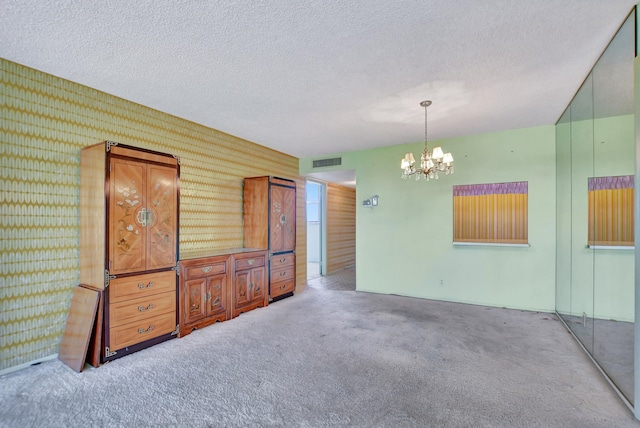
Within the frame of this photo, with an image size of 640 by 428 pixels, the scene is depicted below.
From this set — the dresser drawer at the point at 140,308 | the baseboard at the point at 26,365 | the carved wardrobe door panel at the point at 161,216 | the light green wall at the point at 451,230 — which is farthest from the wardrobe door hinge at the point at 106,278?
the light green wall at the point at 451,230

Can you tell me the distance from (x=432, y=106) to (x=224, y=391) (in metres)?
3.72

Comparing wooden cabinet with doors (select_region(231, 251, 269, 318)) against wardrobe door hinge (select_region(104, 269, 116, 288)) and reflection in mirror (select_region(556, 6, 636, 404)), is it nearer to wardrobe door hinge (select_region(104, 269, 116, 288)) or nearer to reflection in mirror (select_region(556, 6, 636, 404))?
wardrobe door hinge (select_region(104, 269, 116, 288))

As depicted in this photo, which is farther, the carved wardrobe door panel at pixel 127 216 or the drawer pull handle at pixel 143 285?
the drawer pull handle at pixel 143 285

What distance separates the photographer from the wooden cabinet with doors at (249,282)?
166 inches

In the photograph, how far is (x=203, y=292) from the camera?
149 inches

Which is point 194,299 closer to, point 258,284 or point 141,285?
point 141,285

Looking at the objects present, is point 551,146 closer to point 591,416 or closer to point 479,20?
point 479,20

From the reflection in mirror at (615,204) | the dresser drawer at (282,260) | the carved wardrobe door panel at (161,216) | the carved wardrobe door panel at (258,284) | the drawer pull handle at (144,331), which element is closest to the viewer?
the reflection in mirror at (615,204)

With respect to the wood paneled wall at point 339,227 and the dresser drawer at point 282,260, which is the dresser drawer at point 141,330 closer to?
the dresser drawer at point 282,260

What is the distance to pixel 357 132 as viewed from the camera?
15.4ft

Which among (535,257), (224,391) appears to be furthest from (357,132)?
(224,391)

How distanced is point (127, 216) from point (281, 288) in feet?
9.06

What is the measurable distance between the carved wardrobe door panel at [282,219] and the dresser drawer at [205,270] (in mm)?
1026

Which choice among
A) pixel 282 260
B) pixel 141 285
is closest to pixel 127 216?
pixel 141 285
